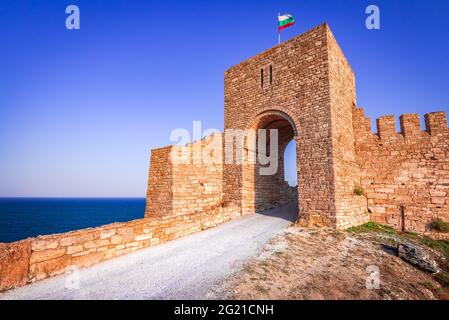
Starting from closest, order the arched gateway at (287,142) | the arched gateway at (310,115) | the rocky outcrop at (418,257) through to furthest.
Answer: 1. the rocky outcrop at (418,257)
2. the arched gateway at (310,115)
3. the arched gateway at (287,142)

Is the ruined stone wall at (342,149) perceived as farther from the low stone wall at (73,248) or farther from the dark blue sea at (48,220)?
the dark blue sea at (48,220)

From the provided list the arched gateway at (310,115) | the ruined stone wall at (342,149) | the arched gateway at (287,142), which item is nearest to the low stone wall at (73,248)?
the arched gateway at (287,142)

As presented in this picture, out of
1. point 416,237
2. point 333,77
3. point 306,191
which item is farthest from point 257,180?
point 416,237

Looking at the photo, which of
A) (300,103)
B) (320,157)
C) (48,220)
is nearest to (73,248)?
(320,157)

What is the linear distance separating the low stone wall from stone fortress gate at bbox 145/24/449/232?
3.08 meters

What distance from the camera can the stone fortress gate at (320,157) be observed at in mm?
8156

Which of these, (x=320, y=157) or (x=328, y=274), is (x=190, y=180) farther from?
(x=328, y=274)

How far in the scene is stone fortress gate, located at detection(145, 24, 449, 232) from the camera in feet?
26.8

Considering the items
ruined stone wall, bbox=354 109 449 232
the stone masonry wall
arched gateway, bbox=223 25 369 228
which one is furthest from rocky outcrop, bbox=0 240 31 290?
ruined stone wall, bbox=354 109 449 232

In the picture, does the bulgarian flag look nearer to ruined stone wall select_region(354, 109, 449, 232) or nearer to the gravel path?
ruined stone wall select_region(354, 109, 449, 232)

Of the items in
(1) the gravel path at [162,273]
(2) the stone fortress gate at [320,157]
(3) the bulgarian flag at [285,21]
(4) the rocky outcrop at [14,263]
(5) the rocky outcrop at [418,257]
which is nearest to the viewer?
(1) the gravel path at [162,273]

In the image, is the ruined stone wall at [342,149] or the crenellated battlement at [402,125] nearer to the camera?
the ruined stone wall at [342,149]

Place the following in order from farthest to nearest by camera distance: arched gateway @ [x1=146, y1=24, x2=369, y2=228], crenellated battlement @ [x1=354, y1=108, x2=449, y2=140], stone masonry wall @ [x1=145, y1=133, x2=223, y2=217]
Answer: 1. stone masonry wall @ [x1=145, y1=133, x2=223, y2=217]
2. crenellated battlement @ [x1=354, y1=108, x2=449, y2=140]
3. arched gateway @ [x1=146, y1=24, x2=369, y2=228]
